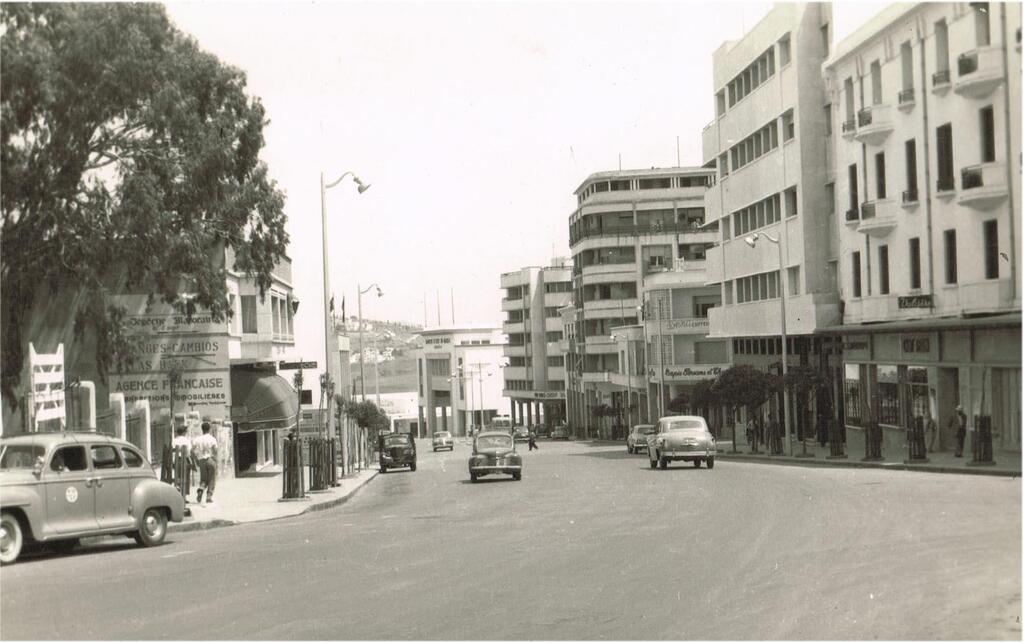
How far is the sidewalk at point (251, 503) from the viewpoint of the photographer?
25.4 metres

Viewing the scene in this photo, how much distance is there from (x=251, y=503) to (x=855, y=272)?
24406 millimetres

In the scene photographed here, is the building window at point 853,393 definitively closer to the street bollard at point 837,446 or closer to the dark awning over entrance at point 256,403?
the street bollard at point 837,446

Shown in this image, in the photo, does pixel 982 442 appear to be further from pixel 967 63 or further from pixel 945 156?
pixel 967 63

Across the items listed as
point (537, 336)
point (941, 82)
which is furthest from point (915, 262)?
point (537, 336)

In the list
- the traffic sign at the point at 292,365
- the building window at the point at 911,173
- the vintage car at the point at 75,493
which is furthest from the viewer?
the traffic sign at the point at 292,365

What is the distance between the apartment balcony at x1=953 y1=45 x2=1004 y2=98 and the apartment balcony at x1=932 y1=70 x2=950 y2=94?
0.19ft

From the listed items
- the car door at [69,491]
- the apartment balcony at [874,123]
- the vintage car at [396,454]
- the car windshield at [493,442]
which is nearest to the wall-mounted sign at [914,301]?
the apartment balcony at [874,123]

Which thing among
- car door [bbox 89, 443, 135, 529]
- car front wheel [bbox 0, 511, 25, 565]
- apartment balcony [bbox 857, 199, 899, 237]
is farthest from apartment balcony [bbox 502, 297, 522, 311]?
apartment balcony [bbox 857, 199, 899, 237]

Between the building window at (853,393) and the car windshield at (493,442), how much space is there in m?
31.6

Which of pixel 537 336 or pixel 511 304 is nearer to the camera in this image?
pixel 537 336

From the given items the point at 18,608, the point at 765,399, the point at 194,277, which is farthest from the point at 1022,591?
the point at 765,399

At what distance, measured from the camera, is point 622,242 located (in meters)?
127

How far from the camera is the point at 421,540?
1977 cm

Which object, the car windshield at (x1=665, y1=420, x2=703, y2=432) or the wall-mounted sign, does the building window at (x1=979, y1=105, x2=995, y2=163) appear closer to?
the wall-mounted sign
